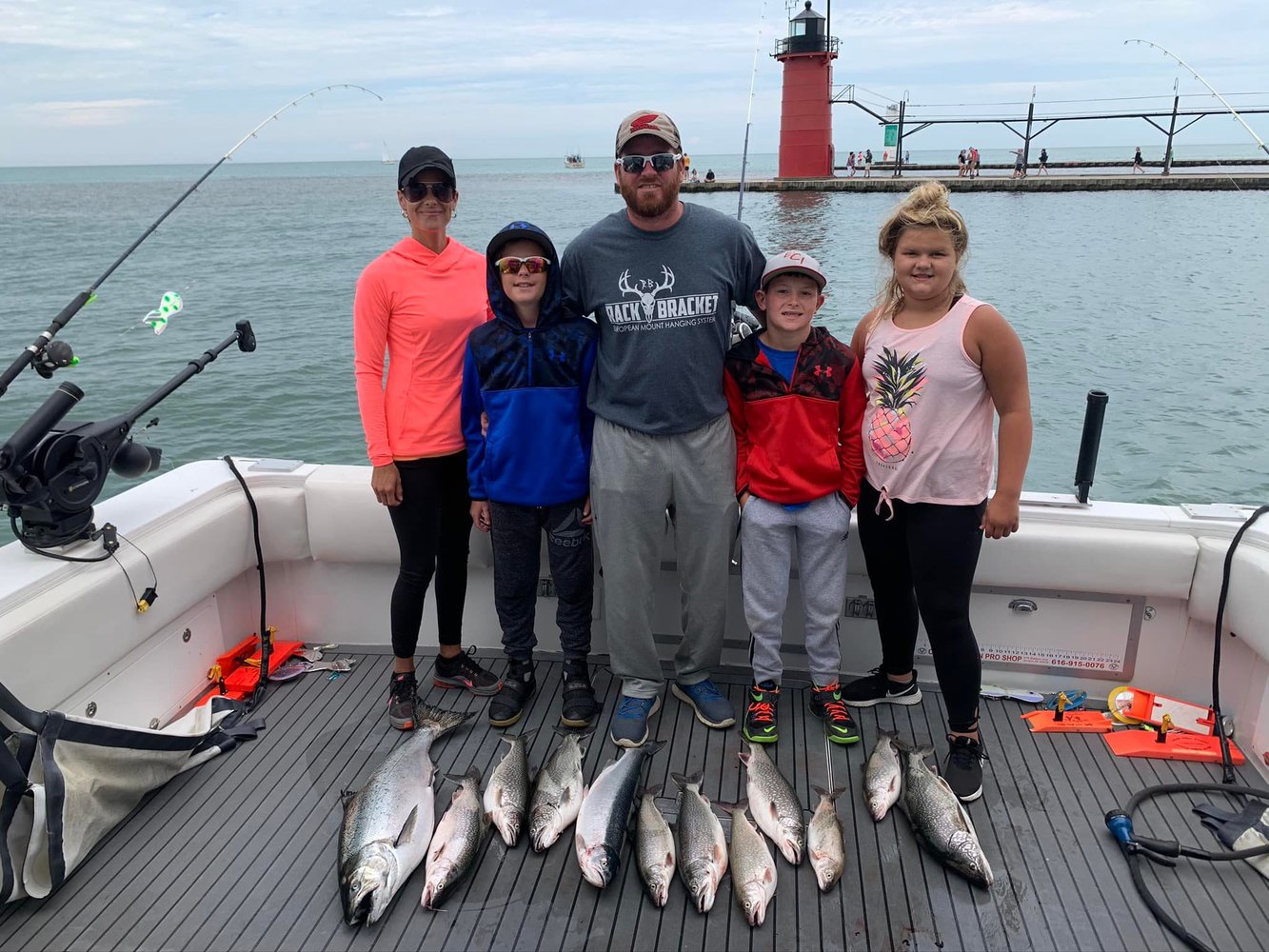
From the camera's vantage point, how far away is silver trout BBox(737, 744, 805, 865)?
2.58 m

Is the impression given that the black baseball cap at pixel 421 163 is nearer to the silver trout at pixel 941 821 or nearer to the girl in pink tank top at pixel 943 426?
the girl in pink tank top at pixel 943 426

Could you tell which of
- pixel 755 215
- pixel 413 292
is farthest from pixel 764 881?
pixel 755 215

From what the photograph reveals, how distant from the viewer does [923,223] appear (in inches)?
105

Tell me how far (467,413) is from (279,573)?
1435 millimetres

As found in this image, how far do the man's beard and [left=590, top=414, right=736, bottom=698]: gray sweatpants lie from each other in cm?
71

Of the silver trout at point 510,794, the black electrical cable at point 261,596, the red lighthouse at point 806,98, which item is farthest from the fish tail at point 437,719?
the red lighthouse at point 806,98

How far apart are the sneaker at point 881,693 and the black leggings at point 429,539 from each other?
156 cm

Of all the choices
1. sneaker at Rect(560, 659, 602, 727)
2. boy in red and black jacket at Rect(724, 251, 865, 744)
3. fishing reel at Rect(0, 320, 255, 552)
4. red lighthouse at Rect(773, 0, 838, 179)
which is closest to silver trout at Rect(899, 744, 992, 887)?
boy in red and black jacket at Rect(724, 251, 865, 744)

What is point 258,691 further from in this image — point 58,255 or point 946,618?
point 58,255

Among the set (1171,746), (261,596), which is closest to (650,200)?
(261,596)

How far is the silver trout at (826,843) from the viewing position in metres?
2.46

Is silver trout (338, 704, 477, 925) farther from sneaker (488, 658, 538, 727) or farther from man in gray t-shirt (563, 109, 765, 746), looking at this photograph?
man in gray t-shirt (563, 109, 765, 746)

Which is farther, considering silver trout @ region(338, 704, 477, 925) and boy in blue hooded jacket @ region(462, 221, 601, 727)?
boy in blue hooded jacket @ region(462, 221, 601, 727)

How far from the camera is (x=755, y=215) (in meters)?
34.9
